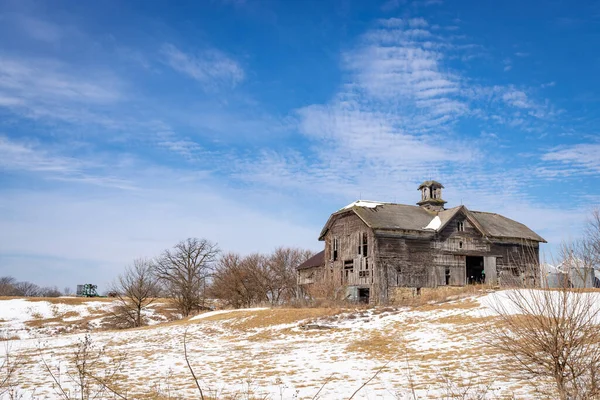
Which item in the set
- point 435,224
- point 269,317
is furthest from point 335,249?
point 269,317

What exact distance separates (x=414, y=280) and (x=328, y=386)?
2713 cm

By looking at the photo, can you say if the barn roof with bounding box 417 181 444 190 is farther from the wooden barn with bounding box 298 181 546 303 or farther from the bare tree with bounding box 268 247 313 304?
the bare tree with bounding box 268 247 313 304

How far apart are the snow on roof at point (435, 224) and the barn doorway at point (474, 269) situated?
4.60 metres

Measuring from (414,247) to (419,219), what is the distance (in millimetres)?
3147

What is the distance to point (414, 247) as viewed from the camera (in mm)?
38500

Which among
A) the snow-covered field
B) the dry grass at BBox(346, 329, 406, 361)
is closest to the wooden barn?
the snow-covered field

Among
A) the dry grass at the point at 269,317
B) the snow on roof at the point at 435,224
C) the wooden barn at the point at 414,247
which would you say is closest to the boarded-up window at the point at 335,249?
the wooden barn at the point at 414,247

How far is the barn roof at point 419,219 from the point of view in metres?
38.4

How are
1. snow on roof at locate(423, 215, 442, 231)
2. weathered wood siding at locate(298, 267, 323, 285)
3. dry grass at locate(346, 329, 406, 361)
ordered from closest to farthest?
dry grass at locate(346, 329, 406, 361), snow on roof at locate(423, 215, 442, 231), weathered wood siding at locate(298, 267, 323, 285)

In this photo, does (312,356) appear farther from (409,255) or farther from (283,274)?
(283,274)

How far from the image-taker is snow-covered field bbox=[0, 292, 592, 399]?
11852 mm

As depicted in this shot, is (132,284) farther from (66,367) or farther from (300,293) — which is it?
(66,367)

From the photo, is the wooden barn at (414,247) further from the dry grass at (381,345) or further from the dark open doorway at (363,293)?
the dry grass at (381,345)

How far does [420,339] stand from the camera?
1945cm
